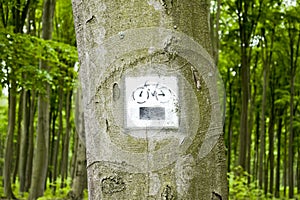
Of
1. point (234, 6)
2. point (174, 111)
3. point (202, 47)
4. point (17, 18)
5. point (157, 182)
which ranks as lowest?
point (157, 182)

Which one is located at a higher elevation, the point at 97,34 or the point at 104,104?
the point at 97,34

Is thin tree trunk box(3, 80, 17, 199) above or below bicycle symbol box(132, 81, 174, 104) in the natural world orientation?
below

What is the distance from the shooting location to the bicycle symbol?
99 cm

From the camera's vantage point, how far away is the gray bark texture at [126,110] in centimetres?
96

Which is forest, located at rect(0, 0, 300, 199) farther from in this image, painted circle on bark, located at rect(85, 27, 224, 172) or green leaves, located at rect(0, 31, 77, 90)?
painted circle on bark, located at rect(85, 27, 224, 172)

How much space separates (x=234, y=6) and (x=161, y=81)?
15602 mm

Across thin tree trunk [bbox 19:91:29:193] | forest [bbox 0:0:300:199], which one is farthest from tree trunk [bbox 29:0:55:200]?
thin tree trunk [bbox 19:91:29:193]

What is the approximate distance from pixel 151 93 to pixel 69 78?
10.2m

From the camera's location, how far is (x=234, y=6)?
1603cm

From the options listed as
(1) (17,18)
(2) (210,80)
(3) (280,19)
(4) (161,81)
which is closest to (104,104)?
(4) (161,81)

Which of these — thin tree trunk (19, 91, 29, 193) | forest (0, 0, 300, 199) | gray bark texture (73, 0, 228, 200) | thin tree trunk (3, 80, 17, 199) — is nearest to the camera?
gray bark texture (73, 0, 228, 200)

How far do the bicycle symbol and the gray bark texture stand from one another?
0.08 feet

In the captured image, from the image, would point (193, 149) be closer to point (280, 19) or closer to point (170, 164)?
point (170, 164)

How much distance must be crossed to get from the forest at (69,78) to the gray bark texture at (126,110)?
0.99 ft
